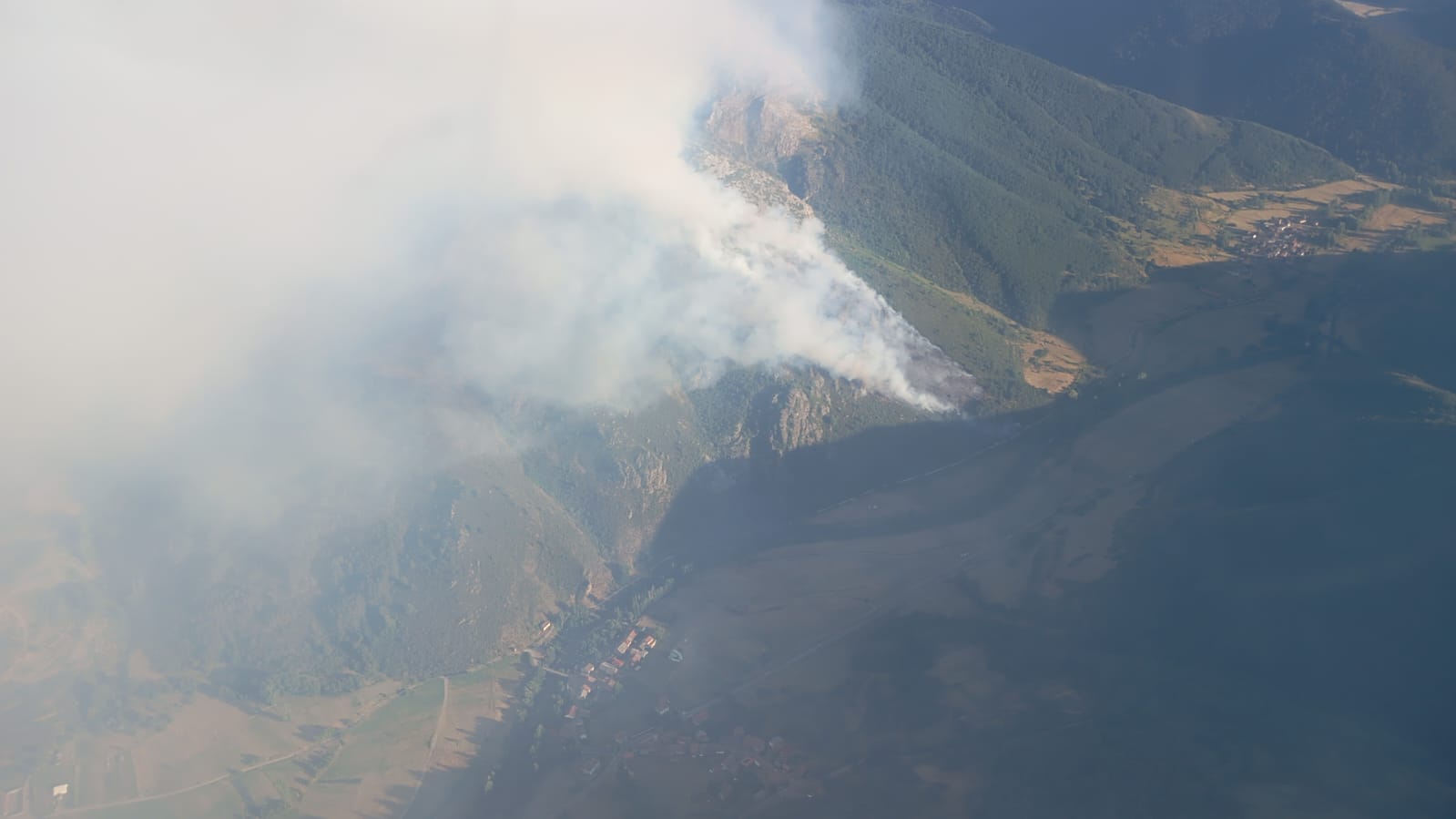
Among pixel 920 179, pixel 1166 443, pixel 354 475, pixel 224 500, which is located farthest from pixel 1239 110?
pixel 224 500

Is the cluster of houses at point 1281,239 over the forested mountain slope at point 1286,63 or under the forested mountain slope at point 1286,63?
under

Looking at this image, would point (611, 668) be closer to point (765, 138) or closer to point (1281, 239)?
point (765, 138)

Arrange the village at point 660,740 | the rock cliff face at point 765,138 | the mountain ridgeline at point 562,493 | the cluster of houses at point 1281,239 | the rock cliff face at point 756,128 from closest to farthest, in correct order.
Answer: the village at point 660,740 → the mountain ridgeline at point 562,493 → the cluster of houses at point 1281,239 → the rock cliff face at point 765,138 → the rock cliff face at point 756,128

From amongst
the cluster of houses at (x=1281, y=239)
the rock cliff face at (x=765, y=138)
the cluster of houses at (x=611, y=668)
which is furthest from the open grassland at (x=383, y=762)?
the cluster of houses at (x=1281, y=239)

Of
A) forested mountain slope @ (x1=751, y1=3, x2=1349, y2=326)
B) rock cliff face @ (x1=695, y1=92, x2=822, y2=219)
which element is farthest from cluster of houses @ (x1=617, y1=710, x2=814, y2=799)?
rock cliff face @ (x1=695, y1=92, x2=822, y2=219)

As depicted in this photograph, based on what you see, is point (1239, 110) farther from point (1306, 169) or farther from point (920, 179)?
point (920, 179)

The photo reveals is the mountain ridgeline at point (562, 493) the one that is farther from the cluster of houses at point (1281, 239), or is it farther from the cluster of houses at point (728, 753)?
the cluster of houses at point (728, 753)

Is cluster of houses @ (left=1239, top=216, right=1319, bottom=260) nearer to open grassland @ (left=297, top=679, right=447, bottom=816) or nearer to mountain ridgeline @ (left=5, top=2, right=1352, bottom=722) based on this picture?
mountain ridgeline @ (left=5, top=2, right=1352, bottom=722)
